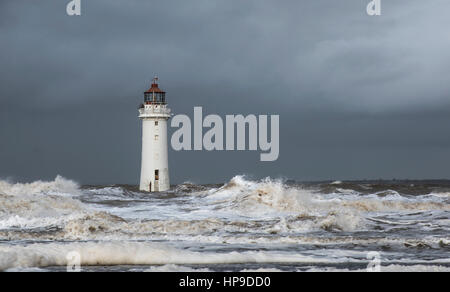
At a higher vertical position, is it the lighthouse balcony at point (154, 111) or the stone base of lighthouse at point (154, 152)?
the lighthouse balcony at point (154, 111)

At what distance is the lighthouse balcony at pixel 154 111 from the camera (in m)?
30.0

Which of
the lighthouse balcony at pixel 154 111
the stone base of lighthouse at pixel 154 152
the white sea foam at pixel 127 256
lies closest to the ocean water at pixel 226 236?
the white sea foam at pixel 127 256

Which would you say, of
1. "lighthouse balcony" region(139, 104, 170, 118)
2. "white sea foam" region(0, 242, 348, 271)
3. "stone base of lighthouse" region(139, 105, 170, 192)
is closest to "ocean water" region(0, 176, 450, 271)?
"white sea foam" region(0, 242, 348, 271)

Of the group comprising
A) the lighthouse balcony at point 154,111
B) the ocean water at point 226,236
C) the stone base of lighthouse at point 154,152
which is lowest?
the ocean water at point 226,236

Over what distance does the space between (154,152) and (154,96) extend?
2.78m

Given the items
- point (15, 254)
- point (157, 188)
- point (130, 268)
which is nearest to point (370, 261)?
point (130, 268)

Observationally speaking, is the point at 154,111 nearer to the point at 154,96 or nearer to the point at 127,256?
the point at 154,96

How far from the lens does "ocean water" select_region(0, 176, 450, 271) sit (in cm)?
913

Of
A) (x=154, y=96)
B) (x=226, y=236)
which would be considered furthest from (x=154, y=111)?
(x=226, y=236)

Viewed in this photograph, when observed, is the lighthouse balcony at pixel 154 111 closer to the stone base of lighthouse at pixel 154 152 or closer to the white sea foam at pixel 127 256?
the stone base of lighthouse at pixel 154 152

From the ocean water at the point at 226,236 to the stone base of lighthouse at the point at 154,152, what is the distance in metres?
5.47

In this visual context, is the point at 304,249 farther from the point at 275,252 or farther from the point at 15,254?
the point at 15,254
